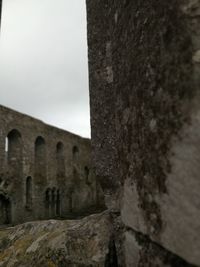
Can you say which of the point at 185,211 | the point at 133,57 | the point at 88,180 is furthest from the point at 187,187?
the point at 88,180

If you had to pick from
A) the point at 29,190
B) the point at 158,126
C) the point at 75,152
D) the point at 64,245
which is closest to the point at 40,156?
Answer: the point at 29,190

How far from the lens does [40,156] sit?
22.5 meters

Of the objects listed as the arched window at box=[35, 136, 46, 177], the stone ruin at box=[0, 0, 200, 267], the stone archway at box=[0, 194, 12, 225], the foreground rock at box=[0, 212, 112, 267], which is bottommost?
the stone archway at box=[0, 194, 12, 225]

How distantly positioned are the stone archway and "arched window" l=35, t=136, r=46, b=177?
3979 millimetres

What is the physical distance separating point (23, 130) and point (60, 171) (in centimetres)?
545

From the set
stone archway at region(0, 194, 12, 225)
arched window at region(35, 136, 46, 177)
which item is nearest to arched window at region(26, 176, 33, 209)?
arched window at region(35, 136, 46, 177)

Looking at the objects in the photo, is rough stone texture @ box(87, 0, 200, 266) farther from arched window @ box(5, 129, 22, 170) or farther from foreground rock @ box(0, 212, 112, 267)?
arched window @ box(5, 129, 22, 170)

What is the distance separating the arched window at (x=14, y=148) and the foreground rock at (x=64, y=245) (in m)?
17.2

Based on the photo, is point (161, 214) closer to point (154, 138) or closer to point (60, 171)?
point (154, 138)

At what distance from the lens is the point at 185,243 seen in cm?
99

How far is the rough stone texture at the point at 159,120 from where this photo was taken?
0.99 metres

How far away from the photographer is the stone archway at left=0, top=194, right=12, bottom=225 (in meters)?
17.7

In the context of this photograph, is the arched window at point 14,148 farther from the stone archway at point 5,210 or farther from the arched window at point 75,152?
the arched window at point 75,152

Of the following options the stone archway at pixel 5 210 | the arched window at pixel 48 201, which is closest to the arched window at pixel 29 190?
the arched window at pixel 48 201
